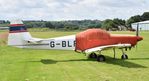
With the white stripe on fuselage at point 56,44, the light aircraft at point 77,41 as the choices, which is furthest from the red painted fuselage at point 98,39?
the white stripe on fuselage at point 56,44

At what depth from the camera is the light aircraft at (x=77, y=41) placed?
65.9 ft

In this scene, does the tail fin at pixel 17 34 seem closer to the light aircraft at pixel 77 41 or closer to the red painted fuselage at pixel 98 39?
the light aircraft at pixel 77 41

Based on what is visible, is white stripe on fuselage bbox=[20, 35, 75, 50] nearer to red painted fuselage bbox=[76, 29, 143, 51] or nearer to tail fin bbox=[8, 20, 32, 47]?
tail fin bbox=[8, 20, 32, 47]

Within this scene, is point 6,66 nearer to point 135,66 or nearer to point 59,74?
point 59,74

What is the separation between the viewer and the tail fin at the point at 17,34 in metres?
20.2

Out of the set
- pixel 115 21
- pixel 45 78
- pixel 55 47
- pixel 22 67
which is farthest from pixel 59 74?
pixel 115 21

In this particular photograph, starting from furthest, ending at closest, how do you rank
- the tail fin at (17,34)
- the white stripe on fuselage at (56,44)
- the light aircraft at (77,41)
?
1. the white stripe on fuselage at (56,44)
2. the tail fin at (17,34)
3. the light aircraft at (77,41)

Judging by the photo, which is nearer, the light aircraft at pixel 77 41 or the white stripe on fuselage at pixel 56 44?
the light aircraft at pixel 77 41

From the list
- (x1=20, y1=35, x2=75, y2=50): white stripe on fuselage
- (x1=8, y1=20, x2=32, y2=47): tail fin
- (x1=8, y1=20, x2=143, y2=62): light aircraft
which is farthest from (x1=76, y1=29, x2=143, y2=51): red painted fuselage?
(x1=8, y1=20, x2=32, y2=47): tail fin

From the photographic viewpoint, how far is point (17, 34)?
2042 centimetres

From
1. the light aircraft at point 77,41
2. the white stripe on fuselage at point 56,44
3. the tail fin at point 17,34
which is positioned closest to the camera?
the light aircraft at point 77,41

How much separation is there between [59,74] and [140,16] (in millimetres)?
150861

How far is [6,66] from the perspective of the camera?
17.4m

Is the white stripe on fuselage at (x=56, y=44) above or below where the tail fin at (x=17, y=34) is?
below
